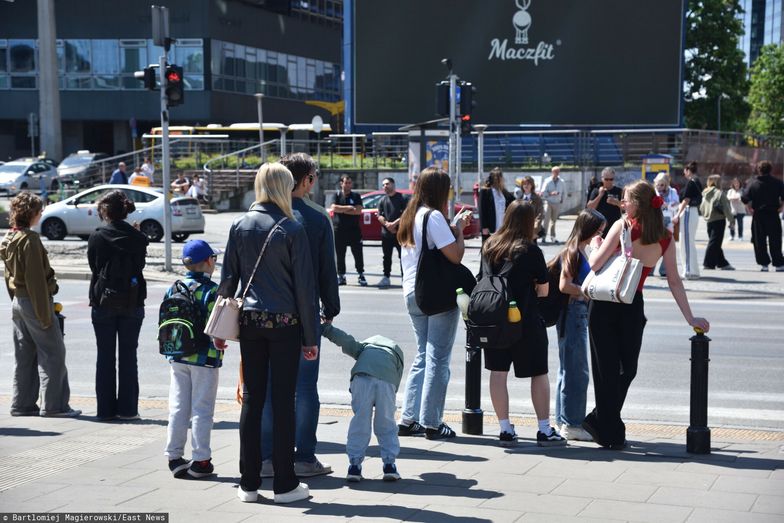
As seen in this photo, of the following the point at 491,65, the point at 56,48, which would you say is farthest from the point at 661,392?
the point at 56,48

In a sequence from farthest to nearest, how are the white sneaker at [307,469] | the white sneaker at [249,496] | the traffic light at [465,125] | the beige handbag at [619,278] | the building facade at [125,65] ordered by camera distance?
the building facade at [125,65] < the traffic light at [465,125] < the beige handbag at [619,278] < the white sneaker at [307,469] < the white sneaker at [249,496]

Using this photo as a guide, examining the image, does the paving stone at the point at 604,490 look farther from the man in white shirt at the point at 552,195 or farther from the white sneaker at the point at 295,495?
the man in white shirt at the point at 552,195

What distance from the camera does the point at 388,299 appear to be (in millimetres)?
16797

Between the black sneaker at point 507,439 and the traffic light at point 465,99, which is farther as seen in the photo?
the traffic light at point 465,99

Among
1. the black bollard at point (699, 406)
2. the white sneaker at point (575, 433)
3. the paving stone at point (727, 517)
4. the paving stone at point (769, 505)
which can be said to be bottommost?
the white sneaker at point (575, 433)

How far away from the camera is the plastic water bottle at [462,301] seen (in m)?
7.42

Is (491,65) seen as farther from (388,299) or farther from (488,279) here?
(488,279)

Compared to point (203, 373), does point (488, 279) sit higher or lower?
higher

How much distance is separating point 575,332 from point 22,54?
62340 millimetres

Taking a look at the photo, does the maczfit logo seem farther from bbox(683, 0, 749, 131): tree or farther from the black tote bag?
the black tote bag

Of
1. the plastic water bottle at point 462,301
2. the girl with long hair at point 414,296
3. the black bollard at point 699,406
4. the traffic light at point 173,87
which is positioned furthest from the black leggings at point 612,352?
the traffic light at point 173,87

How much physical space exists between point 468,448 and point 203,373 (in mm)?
1936

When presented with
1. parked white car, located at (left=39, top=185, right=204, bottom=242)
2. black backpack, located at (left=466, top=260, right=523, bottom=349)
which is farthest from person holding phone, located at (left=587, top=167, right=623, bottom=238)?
parked white car, located at (left=39, top=185, right=204, bottom=242)

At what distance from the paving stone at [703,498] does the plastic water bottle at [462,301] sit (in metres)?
1.78
